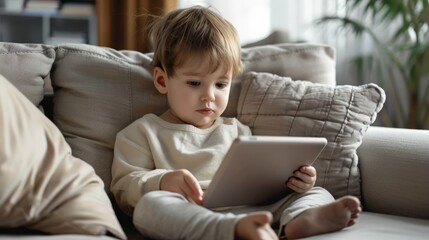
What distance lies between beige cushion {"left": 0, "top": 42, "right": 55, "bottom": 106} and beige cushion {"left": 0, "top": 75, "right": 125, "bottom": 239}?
0.26m

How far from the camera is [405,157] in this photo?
150cm

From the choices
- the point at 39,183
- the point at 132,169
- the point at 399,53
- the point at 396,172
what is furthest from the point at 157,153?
the point at 399,53

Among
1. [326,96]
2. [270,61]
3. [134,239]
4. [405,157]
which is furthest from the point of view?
[270,61]

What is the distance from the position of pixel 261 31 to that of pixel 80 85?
2.15 metres

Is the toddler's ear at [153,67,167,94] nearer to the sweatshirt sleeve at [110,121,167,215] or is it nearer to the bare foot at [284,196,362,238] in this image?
the sweatshirt sleeve at [110,121,167,215]

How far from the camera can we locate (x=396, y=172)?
1.51 metres

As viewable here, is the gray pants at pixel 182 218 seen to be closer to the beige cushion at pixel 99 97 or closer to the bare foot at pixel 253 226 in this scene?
the bare foot at pixel 253 226

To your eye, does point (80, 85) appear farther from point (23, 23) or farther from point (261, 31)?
point (23, 23)

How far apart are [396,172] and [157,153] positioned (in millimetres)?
585

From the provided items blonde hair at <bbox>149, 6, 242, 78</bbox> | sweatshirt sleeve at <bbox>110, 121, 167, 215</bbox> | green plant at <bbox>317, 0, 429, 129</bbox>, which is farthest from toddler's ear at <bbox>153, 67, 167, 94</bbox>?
green plant at <bbox>317, 0, 429, 129</bbox>

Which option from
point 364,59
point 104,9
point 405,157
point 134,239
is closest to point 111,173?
point 134,239

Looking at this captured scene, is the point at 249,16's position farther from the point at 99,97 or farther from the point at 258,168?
→ the point at 258,168

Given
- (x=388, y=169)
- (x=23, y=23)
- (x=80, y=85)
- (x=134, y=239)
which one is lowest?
(x=23, y=23)

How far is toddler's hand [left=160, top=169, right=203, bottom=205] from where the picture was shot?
130cm
